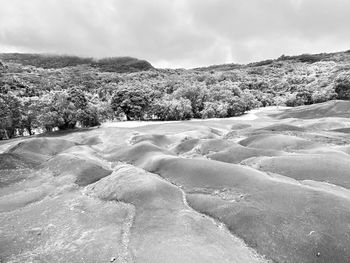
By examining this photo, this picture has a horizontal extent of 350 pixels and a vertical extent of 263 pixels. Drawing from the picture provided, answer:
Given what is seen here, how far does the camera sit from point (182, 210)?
22.4 m

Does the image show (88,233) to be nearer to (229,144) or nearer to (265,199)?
(265,199)

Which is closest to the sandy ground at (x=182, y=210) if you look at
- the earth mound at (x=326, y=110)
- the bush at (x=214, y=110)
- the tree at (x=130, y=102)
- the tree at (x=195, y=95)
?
the earth mound at (x=326, y=110)

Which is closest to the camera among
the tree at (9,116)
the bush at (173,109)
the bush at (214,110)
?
the tree at (9,116)

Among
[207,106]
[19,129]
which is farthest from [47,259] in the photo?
[207,106]

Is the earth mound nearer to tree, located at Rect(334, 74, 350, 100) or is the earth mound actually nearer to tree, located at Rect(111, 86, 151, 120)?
tree, located at Rect(334, 74, 350, 100)

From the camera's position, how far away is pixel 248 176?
26.9 m

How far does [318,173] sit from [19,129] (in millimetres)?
77627

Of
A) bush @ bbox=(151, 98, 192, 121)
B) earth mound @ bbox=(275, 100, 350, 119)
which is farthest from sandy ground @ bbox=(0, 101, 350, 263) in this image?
bush @ bbox=(151, 98, 192, 121)

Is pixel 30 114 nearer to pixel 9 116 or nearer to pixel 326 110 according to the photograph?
pixel 9 116

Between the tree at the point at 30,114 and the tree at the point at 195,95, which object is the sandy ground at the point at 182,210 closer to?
the tree at the point at 30,114

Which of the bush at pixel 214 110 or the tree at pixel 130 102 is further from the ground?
the tree at pixel 130 102

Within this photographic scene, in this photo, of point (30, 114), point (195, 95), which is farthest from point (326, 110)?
point (30, 114)

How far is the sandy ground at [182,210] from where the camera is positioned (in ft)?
56.4

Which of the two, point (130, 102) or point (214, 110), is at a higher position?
point (130, 102)
